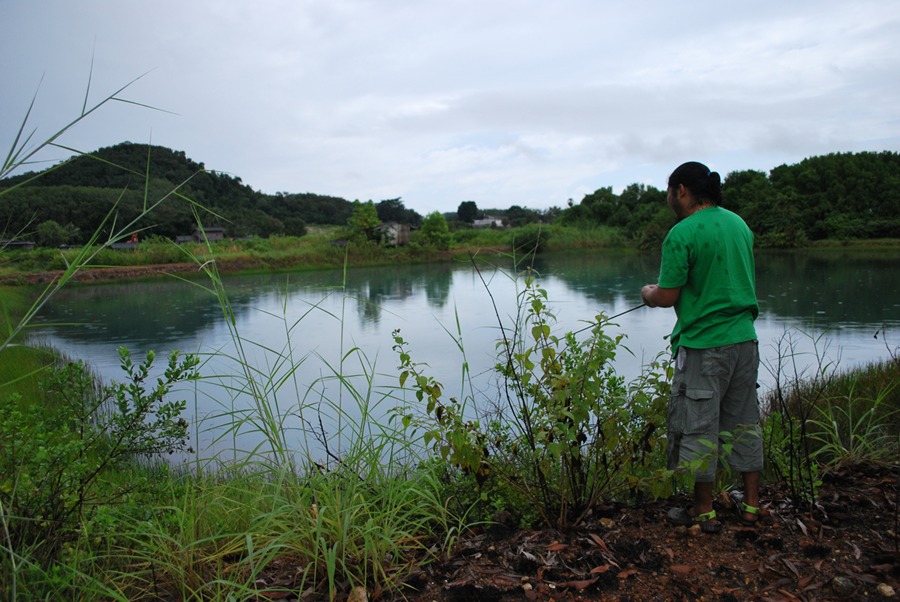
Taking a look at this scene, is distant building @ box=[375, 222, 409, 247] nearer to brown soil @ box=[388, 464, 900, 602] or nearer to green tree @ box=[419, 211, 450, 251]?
green tree @ box=[419, 211, 450, 251]

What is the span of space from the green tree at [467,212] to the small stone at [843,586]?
65.0m

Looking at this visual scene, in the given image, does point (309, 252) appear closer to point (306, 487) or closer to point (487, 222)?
point (306, 487)

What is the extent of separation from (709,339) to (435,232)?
1302 inches

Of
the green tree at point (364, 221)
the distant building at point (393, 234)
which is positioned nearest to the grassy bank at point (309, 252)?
the green tree at point (364, 221)

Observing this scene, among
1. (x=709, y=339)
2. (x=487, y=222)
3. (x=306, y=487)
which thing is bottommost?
(x=306, y=487)

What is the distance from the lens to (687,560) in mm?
1663

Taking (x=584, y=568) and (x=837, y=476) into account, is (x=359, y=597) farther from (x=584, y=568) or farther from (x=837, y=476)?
(x=837, y=476)

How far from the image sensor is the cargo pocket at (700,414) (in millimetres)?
1935

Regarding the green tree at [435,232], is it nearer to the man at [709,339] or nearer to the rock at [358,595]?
the man at [709,339]

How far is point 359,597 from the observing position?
151 cm

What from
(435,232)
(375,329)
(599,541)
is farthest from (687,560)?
(435,232)

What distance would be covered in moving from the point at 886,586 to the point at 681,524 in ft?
1.83

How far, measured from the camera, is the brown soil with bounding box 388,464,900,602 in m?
1.51

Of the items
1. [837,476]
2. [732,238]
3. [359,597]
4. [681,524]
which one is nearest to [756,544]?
[681,524]
